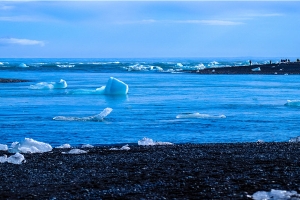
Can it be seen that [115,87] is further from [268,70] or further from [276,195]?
[268,70]

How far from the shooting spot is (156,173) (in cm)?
799

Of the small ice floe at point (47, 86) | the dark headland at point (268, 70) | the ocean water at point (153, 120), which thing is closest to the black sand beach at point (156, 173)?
the ocean water at point (153, 120)

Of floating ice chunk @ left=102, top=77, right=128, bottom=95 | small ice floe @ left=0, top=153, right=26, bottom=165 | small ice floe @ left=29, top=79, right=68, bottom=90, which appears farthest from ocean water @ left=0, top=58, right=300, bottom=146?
small ice floe @ left=29, top=79, right=68, bottom=90

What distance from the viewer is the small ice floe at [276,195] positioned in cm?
631

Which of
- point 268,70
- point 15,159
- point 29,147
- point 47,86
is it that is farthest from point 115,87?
point 268,70

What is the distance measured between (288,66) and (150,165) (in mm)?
54437

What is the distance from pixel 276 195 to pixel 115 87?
A: 2306 cm

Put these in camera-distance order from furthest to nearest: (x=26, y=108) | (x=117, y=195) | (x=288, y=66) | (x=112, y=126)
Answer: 1. (x=288, y=66)
2. (x=26, y=108)
3. (x=112, y=126)
4. (x=117, y=195)

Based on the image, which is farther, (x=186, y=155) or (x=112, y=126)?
(x=112, y=126)

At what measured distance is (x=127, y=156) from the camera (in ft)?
32.4

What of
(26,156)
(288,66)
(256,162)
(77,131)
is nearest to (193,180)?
(256,162)

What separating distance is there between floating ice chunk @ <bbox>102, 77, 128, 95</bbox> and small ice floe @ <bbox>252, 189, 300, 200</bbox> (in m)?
22.4

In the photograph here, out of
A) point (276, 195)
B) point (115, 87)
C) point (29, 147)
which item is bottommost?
point (115, 87)

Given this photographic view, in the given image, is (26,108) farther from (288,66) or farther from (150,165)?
(288,66)
